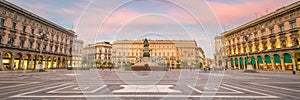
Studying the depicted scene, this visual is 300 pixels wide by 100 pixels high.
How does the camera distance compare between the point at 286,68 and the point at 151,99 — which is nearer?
the point at 151,99

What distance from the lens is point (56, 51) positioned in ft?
194

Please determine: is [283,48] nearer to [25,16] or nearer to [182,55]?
[182,55]

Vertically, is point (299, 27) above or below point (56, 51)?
above

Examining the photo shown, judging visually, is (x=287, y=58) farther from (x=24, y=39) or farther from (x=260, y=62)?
(x=24, y=39)

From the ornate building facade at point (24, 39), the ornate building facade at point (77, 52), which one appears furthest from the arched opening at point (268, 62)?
the ornate building facade at point (77, 52)

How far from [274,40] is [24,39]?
6808 centimetres

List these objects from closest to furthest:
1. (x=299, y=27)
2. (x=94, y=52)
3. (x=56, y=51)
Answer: (x=299, y=27), (x=56, y=51), (x=94, y=52)

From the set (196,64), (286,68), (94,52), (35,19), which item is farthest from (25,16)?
(196,64)

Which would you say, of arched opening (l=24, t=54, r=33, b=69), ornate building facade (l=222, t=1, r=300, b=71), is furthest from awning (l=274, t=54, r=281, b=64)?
arched opening (l=24, t=54, r=33, b=69)

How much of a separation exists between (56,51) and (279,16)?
7178cm

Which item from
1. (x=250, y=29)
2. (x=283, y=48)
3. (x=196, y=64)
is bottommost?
(x=196, y=64)

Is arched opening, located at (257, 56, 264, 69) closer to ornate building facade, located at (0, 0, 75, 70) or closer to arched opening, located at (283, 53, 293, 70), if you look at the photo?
arched opening, located at (283, 53, 293, 70)

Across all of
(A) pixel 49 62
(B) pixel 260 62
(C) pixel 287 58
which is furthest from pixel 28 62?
(C) pixel 287 58

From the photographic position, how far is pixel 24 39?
42719 millimetres
